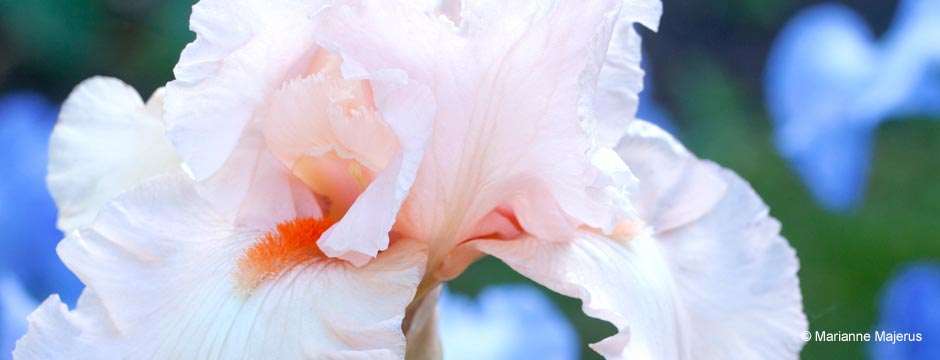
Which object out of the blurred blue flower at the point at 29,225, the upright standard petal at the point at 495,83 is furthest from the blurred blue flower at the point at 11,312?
the upright standard petal at the point at 495,83

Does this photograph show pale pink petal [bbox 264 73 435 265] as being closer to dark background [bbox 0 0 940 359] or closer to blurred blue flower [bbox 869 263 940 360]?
blurred blue flower [bbox 869 263 940 360]

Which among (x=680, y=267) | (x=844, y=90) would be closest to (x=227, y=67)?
(x=680, y=267)

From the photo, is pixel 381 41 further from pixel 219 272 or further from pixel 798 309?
pixel 798 309

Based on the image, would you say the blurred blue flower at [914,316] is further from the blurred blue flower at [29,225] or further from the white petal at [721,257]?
the blurred blue flower at [29,225]

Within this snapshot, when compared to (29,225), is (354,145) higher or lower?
higher

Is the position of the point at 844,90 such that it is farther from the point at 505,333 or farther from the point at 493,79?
the point at 493,79

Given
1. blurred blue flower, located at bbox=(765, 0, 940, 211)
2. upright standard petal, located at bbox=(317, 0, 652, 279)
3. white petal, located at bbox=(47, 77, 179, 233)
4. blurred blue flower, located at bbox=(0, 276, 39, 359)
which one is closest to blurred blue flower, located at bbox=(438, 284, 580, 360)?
blurred blue flower, located at bbox=(0, 276, 39, 359)
